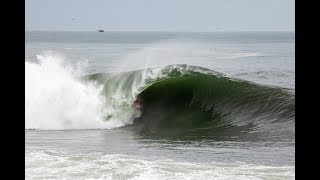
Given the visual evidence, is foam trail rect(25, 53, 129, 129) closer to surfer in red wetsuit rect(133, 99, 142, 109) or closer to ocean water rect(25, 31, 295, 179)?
ocean water rect(25, 31, 295, 179)

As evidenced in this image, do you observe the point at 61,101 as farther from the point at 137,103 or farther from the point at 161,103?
the point at 161,103

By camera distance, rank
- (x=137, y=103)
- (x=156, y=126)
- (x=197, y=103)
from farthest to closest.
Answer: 1. (x=137, y=103)
2. (x=197, y=103)
3. (x=156, y=126)

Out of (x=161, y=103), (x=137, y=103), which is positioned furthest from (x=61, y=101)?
(x=161, y=103)

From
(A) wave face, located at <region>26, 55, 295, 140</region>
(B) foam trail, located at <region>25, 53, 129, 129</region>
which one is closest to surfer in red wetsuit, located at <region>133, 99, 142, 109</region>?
(A) wave face, located at <region>26, 55, 295, 140</region>

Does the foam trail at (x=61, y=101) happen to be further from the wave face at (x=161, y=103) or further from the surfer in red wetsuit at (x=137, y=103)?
the surfer in red wetsuit at (x=137, y=103)

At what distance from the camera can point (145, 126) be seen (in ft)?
41.8

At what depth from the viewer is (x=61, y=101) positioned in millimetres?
14859

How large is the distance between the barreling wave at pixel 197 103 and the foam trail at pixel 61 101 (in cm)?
51

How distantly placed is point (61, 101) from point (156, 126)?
343cm

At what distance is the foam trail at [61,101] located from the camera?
1314cm

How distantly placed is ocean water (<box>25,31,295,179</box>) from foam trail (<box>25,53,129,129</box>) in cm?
3
